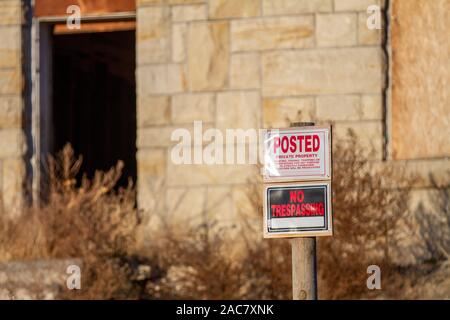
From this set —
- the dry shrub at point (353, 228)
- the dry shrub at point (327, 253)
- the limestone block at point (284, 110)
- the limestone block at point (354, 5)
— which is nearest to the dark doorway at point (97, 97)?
the limestone block at point (284, 110)

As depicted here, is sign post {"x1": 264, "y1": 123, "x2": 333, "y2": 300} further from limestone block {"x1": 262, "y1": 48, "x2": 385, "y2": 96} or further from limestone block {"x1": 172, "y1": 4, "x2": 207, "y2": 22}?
limestone block {"x1": 172, "y1": 4, "x2": 207, "y2": 22}

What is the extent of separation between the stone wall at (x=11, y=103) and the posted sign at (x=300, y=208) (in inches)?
248

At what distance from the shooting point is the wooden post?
248 inches

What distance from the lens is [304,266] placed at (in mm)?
6316

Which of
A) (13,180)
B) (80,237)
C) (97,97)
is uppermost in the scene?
(97,97)

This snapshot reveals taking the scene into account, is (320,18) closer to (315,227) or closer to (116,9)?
(116,9)

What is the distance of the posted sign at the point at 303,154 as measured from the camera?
617 cm

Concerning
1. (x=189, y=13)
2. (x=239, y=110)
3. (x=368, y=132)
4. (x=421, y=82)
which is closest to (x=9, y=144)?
(x=189, y=13)

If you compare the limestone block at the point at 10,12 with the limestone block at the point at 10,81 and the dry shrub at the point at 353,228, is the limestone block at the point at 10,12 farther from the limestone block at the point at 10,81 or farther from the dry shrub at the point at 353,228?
the dry shrub at the point at 353,228

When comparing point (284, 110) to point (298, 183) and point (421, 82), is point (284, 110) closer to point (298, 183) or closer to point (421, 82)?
point (421, 82)

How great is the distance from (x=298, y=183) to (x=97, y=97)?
11603 millimetres

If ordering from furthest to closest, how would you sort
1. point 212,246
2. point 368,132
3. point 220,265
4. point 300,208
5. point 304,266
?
1. point 368,132
2. point 212,246
3. point 220,265
4. point 304,266
5. point 300,208

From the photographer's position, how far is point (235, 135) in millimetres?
11461

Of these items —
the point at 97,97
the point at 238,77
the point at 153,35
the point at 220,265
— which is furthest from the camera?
the point at 97,97
